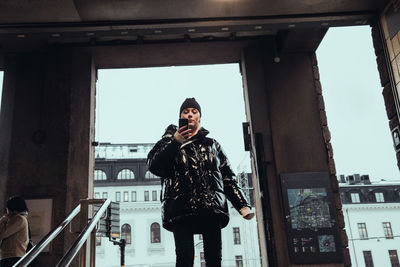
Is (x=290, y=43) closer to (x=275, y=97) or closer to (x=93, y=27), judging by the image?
(x=275, y=97)

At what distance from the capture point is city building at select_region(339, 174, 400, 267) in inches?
1475

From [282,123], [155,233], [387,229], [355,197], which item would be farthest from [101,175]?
[282,123]

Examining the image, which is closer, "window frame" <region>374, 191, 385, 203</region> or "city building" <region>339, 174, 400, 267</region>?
"city building" <region>339, 174, 400, 267</region>

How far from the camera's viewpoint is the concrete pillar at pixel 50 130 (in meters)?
5.74

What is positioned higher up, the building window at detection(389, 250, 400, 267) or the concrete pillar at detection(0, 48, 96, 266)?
the concrete pillar at detection(0, 48, 96, 266)

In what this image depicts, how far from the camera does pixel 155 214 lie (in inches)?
1441

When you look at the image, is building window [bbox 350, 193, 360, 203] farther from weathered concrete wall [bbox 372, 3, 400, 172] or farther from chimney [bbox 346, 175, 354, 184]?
weathered concrete wall [bbox 372, 3, 400, 172]

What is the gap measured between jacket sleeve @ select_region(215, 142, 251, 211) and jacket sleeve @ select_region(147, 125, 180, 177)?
46cm

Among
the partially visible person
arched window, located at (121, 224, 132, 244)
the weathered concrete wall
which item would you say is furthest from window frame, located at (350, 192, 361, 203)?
the partially visible person

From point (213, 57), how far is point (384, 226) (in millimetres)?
37532

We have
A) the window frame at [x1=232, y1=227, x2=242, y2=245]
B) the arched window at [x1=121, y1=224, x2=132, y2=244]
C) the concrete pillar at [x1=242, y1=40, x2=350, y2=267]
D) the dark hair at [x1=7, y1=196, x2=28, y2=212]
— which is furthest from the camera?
the window frame at [x1=232, y1=227, x2=242, y2=245]

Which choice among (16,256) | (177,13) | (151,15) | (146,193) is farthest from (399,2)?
(146,193)

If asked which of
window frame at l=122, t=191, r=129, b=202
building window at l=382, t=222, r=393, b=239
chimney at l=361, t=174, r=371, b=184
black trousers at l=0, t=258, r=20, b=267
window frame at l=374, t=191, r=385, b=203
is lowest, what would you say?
black trousers at l=0, t=258, r=20, b=267

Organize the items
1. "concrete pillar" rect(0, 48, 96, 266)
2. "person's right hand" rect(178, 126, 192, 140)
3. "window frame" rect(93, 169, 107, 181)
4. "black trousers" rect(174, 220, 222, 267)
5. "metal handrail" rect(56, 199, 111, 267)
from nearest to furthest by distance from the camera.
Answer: "metal handrail" rect(56, 199, 111, 267) < "black trousers" rect(174, 220, 222, 267) < "person's right hand" rect(178, 126, 192, 140) < "concrete pillar" rect(0, 48, 96, 266) < "window frame" rect(93, 169, 107, 181)
